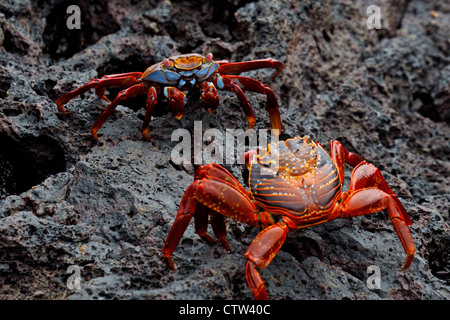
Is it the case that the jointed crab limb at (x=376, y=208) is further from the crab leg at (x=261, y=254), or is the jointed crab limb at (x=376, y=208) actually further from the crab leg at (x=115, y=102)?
the crab leg at (x=115, y=102)

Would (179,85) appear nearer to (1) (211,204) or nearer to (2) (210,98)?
(2) (210,98)

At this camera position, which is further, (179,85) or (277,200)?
(179,85)

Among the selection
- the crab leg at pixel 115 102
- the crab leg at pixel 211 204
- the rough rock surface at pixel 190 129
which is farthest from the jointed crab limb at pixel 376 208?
the crab leg at pixel 115 102

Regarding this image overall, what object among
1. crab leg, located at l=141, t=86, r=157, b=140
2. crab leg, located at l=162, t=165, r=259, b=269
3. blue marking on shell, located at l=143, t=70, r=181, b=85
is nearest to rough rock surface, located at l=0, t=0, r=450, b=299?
crab leg, located at l=141, t=86, r=157, b=140

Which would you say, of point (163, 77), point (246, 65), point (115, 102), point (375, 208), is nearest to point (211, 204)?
point (375, 208)

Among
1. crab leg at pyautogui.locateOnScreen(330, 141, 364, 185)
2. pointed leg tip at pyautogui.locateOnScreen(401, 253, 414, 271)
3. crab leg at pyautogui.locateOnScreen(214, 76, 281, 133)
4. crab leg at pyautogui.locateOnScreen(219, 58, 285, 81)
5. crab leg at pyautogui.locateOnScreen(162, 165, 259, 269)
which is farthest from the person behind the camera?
crab leg at pyautogui.locateOnScreen(219, 58, 285, 81)

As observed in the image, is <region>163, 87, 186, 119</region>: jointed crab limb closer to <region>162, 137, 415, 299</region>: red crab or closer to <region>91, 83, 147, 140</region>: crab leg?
<region>91, 83, 147, 140</region>: crab leg

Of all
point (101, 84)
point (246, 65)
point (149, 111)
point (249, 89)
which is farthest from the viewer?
point (246, 65)

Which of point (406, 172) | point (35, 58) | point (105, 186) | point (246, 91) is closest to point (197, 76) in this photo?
point (246, 91)
